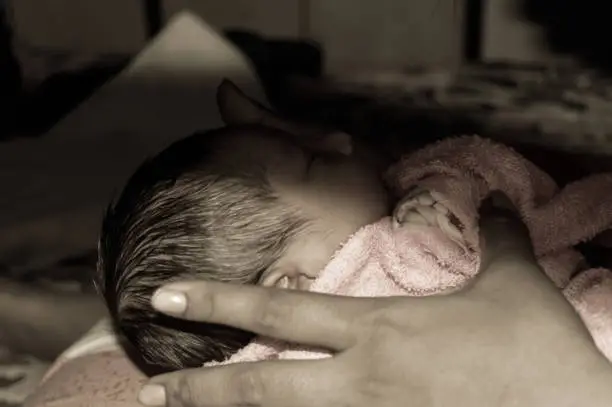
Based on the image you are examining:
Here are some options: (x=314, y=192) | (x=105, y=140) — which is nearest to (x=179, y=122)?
(x=105, y=140)

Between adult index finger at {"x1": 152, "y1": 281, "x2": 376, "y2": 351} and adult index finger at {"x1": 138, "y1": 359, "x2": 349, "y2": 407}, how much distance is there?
0.02 m

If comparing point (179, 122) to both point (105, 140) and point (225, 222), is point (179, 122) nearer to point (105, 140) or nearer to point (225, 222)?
point (105, 140)

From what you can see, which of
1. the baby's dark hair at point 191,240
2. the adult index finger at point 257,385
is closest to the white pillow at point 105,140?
the baby's dark hair at point 191,240

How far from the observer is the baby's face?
0.82m

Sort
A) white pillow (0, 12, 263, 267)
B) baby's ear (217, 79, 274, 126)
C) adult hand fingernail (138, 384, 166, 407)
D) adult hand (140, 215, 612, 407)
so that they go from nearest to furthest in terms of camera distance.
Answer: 1. adult hand (140, 215, 612, 407)
2. adult hand fingernail (138, 384, 166, 407)
3. baby's ear (217, 79, 274, 126)
4. white pillow (0, 12, 263, 267)

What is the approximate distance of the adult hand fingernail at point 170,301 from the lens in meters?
0.71

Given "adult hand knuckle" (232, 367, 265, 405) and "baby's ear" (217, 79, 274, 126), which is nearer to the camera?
"adult hand knuckle" (232, 367, 265, 405)

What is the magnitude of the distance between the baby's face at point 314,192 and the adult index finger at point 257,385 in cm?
10

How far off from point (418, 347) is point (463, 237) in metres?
0.16

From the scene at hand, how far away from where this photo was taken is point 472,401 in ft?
2.16

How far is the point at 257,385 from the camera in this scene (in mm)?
709

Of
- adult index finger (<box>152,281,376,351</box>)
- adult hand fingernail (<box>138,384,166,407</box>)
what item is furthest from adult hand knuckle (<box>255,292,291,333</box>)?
adult hand fingernail (<box>138,384,166,407</box>)

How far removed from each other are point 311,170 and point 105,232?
172mm

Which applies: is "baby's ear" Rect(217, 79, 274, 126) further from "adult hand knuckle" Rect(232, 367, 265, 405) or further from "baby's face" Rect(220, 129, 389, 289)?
"adult hand knuckle" Rect(232, 367, 265, 405)
